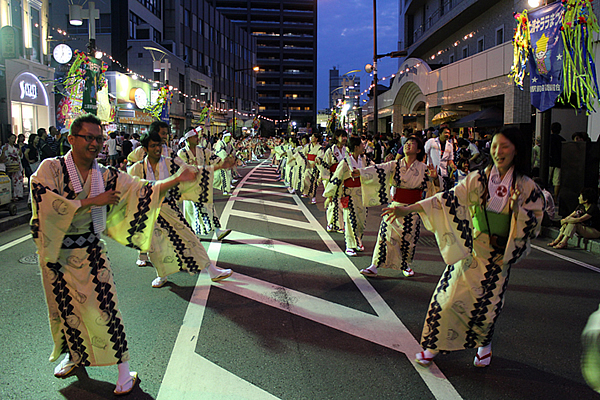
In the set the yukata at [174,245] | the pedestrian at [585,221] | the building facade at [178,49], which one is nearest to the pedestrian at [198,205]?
the yukata at [174,245]

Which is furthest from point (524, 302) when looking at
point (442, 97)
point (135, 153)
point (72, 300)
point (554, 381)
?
point (442, 97)

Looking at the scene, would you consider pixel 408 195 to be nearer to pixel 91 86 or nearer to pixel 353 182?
pixel 353 182

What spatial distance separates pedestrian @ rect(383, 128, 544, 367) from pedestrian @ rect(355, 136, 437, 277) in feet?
6.36

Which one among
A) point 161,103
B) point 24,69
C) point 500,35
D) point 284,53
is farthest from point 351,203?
point 284,53

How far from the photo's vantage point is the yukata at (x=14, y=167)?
37.7 feet

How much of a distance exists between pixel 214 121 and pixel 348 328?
51193 mm

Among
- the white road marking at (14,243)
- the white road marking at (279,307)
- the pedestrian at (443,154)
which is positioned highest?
the pedestrian at (443,154)

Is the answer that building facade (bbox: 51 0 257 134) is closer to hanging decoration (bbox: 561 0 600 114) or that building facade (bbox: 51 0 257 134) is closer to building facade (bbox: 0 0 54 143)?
building facade (bbox: 0 0 54 143)

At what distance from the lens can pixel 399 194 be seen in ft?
18.2

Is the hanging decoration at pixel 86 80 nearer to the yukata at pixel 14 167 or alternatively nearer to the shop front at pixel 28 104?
the yukata at pixel 14 167

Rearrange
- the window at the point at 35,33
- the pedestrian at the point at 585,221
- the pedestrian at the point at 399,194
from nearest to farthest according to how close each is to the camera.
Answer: the pedestrian at the point at 399,194
the pedestrian at the point at 585,221
the window at the point at 35,33

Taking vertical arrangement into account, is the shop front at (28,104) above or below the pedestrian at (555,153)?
above

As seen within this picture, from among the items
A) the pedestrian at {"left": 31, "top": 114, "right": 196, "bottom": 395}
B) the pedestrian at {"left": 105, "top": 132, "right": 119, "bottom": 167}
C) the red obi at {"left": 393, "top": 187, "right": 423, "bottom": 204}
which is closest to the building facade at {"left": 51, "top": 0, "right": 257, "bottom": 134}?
the pedestrian at {"left": 105, "top": 132, "right": 119, "bottom": 167}

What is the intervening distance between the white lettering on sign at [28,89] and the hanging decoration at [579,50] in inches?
815
